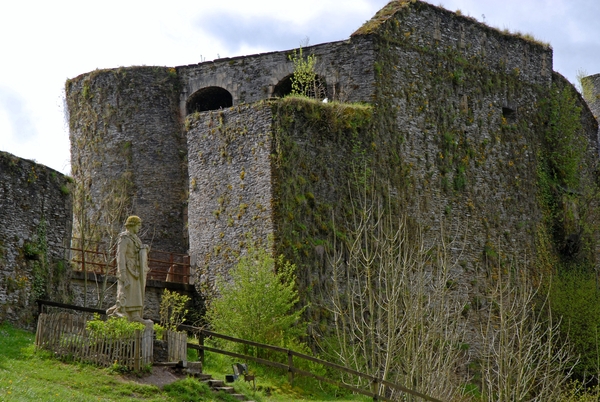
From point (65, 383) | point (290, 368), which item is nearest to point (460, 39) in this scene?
point (290, 368)

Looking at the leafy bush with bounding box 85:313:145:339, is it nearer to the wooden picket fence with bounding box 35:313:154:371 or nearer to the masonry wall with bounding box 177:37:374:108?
the wooden picket fence with bounding box 35:313:154:371

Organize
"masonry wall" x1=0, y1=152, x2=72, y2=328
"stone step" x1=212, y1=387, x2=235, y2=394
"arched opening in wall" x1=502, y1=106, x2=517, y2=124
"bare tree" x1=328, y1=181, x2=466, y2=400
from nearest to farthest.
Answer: "stone step" x1=212, y1=387, x2=235, y2=394 → "bare tree" x1=328, y1=181, x2=466, y2=400 → "masonry wall" x1=0, y1=152, x2=72, y2=328 → "arched opening in wall" x1=502, y1=106, x2=517, y2=124

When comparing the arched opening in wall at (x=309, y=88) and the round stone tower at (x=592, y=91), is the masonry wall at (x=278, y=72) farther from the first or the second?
the round stone tower at (x=592, y=91)

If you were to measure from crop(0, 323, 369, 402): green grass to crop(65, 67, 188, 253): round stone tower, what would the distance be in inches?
440

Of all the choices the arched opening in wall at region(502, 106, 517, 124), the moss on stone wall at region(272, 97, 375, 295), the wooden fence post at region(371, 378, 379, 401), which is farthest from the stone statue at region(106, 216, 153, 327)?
the arched opening in wall at region(502, 106, 517, 124)

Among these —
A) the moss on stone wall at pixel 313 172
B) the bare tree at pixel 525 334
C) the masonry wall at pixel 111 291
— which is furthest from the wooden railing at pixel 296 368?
the bare tree at pixel 525 334

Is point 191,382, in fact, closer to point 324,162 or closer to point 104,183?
point 324,162

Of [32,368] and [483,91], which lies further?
[483,91]

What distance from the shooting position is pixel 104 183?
34.4m

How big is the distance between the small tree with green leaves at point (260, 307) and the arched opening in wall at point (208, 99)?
30.0ft

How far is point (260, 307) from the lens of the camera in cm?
2595

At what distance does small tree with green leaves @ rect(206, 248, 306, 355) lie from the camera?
25.8 m

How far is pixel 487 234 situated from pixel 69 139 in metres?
14.0

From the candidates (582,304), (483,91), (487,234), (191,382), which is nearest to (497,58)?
(483,91)
